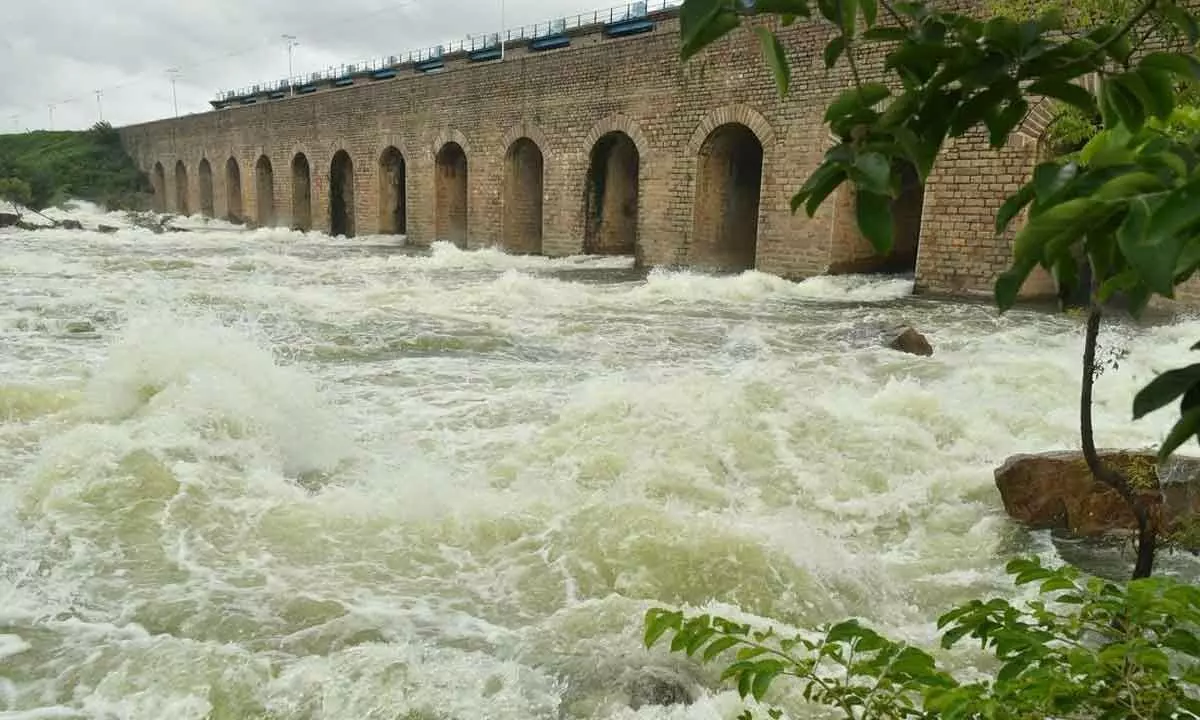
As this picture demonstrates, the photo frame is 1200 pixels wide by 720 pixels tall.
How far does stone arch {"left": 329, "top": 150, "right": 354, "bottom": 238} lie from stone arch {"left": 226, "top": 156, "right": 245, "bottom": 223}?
8.83m

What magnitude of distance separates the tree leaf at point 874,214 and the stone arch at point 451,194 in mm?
22626

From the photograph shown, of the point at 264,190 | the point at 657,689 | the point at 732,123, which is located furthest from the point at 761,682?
the point at 264,190

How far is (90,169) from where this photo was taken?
153 feet

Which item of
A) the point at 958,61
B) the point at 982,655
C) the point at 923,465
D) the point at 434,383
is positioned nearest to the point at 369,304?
the point at 434,383

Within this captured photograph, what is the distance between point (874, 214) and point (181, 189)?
47.0 m

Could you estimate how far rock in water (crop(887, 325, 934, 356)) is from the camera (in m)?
8.38

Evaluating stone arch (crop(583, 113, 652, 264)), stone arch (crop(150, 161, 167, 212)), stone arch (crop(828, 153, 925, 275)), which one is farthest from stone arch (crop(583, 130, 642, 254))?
stone arch (crop(150, 161, 167, 212))

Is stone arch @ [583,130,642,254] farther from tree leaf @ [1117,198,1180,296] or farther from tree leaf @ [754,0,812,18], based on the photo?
tree leaf @ [1117,198,1180,296]

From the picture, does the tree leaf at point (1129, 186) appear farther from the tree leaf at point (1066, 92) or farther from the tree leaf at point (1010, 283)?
the tree leaf at point (1066, 92)

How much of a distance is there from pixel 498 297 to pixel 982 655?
978 cm

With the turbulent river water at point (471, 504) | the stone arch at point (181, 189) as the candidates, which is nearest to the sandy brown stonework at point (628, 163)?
the turbulent river water at point (471, 504)

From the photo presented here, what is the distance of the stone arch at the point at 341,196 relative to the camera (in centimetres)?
2820

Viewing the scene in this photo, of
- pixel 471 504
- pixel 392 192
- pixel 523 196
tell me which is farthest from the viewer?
pixel 392 192

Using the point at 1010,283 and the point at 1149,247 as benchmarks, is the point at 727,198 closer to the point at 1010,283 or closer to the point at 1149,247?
the point at 1010,283
